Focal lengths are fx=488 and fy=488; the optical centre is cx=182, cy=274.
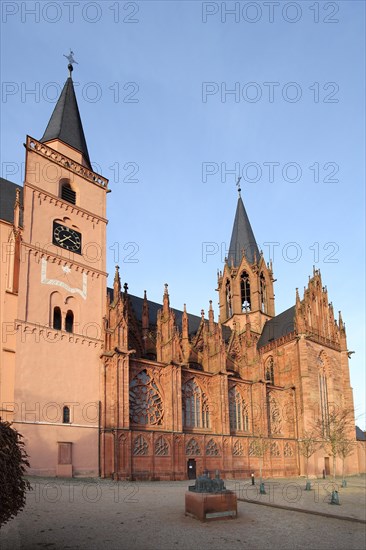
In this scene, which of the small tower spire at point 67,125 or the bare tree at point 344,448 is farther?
the small tower spire at point 67,125

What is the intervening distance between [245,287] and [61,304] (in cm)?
3137

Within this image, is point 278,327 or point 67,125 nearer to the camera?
point 67,125

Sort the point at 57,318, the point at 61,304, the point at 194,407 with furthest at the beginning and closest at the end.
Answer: the point at 194,407, the point at 61,304, the point at 57,318

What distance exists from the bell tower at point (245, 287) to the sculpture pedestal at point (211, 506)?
132 ft

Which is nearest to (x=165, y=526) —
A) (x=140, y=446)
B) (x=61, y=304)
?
(x=140, y=446)

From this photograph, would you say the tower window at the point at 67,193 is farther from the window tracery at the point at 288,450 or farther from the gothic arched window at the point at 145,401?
the window tracery at the point at 288,450

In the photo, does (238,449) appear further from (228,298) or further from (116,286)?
(228,298)

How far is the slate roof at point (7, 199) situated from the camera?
30222mm

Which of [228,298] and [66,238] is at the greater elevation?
[228,298]

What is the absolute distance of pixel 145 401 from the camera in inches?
1256

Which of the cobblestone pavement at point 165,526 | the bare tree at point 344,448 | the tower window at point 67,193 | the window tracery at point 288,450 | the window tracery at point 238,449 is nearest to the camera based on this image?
the cobblestone pavement at point 165,526

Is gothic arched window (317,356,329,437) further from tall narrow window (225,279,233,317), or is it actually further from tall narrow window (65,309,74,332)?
tall narrow window (65,309,74,332)

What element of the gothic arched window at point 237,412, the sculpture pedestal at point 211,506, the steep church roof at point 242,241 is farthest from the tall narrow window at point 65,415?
the steep church roof at point 242,241

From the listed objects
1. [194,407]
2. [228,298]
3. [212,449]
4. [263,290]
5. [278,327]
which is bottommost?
[212,449]
